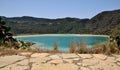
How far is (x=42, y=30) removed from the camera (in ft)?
301

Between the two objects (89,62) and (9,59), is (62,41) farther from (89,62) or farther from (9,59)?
(89,62)

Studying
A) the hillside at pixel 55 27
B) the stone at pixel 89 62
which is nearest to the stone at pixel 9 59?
the stone at pixel 89 62

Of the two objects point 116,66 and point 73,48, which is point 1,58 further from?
point 116,66

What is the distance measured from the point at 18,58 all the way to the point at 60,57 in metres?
1.00

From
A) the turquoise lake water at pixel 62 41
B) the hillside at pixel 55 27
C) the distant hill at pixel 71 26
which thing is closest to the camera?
the turquoise lake water at pixel 62 41

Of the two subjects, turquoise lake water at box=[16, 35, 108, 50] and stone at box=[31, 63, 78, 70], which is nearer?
stone at box=[31, 63, 78, 70]

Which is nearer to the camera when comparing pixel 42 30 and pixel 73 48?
pixel 73 48

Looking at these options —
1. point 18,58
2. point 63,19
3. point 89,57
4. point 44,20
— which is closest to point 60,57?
point 89,57

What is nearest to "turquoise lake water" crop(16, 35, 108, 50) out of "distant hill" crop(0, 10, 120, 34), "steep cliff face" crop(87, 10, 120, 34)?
"steep cliff face" crop(87, 10, 120, 34)

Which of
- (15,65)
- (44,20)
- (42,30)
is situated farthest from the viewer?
(44,20)

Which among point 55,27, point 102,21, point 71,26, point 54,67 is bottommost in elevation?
point 55,27

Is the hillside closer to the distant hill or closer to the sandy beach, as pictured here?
the distant hill

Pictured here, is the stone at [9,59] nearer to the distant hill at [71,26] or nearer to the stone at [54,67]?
the stone at [54,67]

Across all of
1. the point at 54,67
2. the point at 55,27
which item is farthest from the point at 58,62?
the point at 55,27
